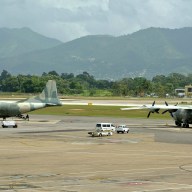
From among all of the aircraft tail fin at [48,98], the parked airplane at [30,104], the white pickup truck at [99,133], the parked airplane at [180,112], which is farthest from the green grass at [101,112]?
the white pickup truck at [99,133]

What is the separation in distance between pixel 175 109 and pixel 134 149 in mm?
41672

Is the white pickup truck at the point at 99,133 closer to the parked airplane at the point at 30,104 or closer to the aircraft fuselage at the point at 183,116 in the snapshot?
the aircraft fuselage at the point at 183,116

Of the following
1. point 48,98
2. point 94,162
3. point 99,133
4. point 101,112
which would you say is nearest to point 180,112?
point 99,133

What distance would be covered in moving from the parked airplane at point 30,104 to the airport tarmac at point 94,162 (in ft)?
62.8

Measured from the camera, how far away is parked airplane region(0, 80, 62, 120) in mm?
112438

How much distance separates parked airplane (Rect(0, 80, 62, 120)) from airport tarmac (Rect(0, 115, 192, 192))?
19.1 meters

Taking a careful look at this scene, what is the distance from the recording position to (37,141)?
79125 millimetres

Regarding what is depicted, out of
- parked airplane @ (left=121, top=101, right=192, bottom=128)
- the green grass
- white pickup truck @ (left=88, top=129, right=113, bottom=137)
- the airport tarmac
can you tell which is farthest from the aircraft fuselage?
the green grass

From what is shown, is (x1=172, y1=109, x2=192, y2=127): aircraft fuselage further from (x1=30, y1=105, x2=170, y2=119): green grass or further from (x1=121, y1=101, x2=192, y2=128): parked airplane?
(x1=30, y1=105, x2=170, y2=119): green grass

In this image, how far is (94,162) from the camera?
57.4m

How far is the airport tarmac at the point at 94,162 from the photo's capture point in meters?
43.8

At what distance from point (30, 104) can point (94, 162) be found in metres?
58.9

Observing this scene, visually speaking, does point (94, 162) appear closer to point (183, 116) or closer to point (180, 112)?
point (183, 116)

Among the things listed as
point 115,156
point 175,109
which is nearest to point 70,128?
point 175,109
